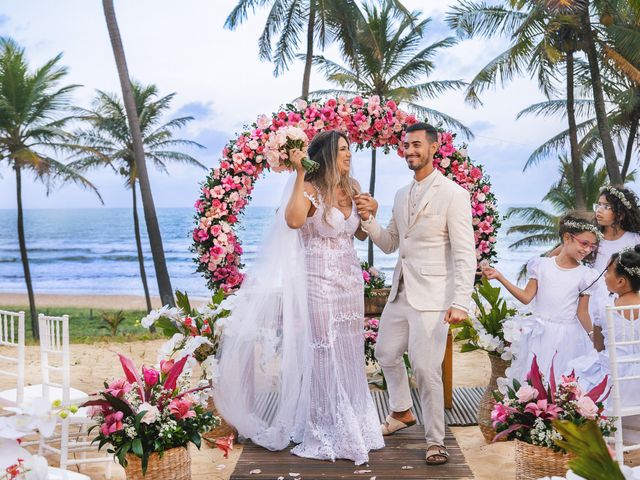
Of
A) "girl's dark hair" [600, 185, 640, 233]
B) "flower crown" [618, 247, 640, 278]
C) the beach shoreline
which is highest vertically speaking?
"girl's dark hair" [600, 185, 640, 233]

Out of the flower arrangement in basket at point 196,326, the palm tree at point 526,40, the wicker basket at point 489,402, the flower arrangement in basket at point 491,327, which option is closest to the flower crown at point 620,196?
the flower arrangement in basket at point 491,327

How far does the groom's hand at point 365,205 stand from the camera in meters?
4.87

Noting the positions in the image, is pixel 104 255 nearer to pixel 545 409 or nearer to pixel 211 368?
pixel 211 368

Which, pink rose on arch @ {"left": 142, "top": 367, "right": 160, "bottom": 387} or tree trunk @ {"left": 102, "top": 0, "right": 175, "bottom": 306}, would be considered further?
tree trunk @ {"left": 102, "top": 0, "right": 175, "bottom": 306}

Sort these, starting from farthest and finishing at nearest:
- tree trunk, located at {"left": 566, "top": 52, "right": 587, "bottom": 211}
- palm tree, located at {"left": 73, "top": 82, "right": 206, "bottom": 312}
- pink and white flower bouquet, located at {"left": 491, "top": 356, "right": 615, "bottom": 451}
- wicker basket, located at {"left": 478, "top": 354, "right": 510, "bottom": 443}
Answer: palm tree, located at {"left": 73, "top": 82, "right": 206, "bottom": 312} < tree trunk, located at {"left": 566, "top": 52, "right": 587, "bottom": 211} < wicker basket, located at {"left": 478, "top": 354, "right": 510, "bottom": 443} < pink and white flower bouquet, located at {"left": 491, "top": 356, "right": 615, "bottom": 451}

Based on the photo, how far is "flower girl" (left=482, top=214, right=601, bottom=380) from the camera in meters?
4.97

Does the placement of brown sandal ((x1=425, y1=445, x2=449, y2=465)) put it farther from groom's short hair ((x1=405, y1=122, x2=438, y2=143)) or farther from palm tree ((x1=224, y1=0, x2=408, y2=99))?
palm tree ((x1=224, y1=0, x2=408, y2=99))

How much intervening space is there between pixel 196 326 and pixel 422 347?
1807 millimetres

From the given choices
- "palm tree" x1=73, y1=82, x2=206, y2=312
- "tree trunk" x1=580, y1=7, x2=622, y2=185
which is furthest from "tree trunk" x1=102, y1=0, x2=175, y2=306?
"palm tree" x1=73, y1=82, x2=206, y2=312

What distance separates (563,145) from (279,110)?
2005 cm

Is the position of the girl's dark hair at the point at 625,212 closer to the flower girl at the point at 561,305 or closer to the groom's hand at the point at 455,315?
the flower girl at the point at 561,305

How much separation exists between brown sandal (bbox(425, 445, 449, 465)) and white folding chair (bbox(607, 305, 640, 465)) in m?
1.10

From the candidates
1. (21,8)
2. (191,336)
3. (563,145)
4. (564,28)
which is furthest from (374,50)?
(21,8)

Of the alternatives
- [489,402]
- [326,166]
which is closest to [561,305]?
[489,402]
